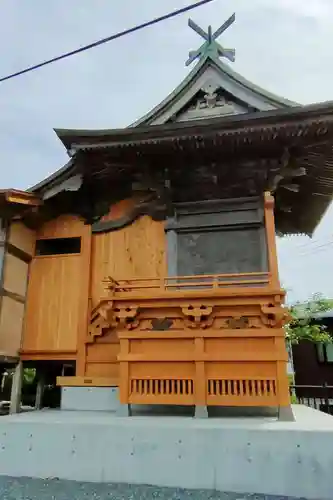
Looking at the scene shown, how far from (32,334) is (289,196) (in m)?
6.42

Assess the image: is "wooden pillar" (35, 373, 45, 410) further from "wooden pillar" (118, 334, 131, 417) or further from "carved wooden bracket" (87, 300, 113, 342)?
"wooden pillar" (118, 334, 131, 417)

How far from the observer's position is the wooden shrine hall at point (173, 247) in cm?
650

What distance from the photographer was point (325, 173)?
8.07 metres

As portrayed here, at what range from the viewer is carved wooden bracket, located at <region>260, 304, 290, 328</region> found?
6414 mm

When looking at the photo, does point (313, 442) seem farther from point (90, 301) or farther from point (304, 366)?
point (304, 366)

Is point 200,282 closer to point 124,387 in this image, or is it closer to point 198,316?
point 198,316

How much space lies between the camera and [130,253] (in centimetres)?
852

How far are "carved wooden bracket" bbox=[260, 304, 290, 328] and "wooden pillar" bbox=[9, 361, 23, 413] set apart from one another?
5358 millimetres

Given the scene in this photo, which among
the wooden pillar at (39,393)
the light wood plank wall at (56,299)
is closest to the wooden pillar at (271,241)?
the light wood plank wall at (56,299)

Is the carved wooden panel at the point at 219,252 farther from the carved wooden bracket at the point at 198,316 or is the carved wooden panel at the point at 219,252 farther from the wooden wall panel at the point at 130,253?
the carved wooden bracket at the point at 198,316

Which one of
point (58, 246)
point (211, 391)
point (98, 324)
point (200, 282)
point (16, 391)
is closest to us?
point (211, 391)

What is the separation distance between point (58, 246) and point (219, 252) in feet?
13.7

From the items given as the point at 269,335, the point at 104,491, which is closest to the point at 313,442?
the point at 269,335

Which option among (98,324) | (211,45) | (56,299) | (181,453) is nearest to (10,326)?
(56,299)
